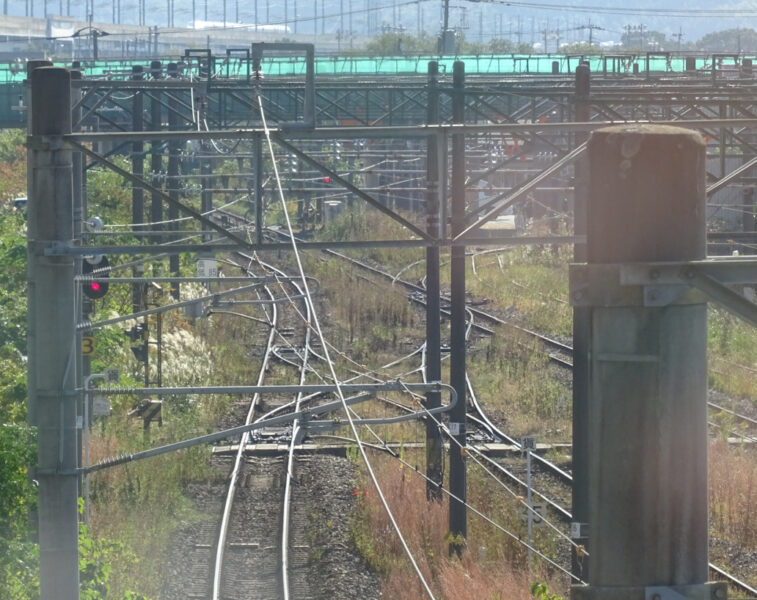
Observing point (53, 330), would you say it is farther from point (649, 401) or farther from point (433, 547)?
point (433, 547)

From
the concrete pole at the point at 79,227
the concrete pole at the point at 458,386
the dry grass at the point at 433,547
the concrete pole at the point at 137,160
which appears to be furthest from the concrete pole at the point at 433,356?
the concrete pole at the point at 137,160

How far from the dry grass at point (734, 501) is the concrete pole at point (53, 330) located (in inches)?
220

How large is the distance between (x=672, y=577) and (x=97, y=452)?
9334 millimetres

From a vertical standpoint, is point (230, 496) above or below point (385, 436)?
below

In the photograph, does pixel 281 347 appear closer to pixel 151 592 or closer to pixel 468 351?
pixel 468 351

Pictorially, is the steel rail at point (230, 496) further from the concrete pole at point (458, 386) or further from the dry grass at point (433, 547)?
the concrete pole at point (458, 386)

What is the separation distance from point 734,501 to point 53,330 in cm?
617

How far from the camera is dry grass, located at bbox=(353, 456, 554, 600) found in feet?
26.4

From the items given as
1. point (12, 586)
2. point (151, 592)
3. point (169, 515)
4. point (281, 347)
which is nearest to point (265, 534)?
point (169, 515)

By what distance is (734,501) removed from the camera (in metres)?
9.89

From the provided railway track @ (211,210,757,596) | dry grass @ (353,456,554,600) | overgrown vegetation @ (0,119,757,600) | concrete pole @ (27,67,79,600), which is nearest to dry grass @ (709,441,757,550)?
overgrown vegetation @ (0,119,757,600)

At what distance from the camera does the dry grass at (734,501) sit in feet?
31.7

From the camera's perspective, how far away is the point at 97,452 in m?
11.3

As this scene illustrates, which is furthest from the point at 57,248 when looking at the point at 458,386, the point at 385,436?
the point at 385,436
